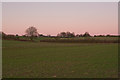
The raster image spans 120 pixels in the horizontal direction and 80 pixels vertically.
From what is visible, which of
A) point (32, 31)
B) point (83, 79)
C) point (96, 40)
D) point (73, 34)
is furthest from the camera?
point (73, 34)

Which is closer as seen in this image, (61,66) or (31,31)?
(61,66)

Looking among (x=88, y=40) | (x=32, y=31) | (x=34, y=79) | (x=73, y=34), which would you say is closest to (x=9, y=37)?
(x=32, y=31)

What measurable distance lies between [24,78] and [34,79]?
2.18 ft

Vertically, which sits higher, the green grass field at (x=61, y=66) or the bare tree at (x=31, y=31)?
the bare tree at (x=31, y=31)

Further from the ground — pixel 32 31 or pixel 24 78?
pixel 32 31

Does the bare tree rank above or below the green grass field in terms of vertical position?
above

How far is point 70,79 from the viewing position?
831 cm

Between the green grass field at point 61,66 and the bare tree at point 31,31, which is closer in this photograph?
the green grass field at point 61,66

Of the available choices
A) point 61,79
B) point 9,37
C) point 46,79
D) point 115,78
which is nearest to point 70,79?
point 61,79

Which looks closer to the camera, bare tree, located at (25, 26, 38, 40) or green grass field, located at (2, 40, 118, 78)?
green grass field, located at (2, 40, 118, 78)

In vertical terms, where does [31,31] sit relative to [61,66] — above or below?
above

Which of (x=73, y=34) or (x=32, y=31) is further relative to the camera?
(x=73, y=34)

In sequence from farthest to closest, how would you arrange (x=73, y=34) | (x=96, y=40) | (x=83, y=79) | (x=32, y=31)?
(x=73, y=34)
(x=32, y=31)
(x=96, y=40)
(x=83, y=79)

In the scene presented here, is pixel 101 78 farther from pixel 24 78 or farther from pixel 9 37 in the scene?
pixel 9 37
